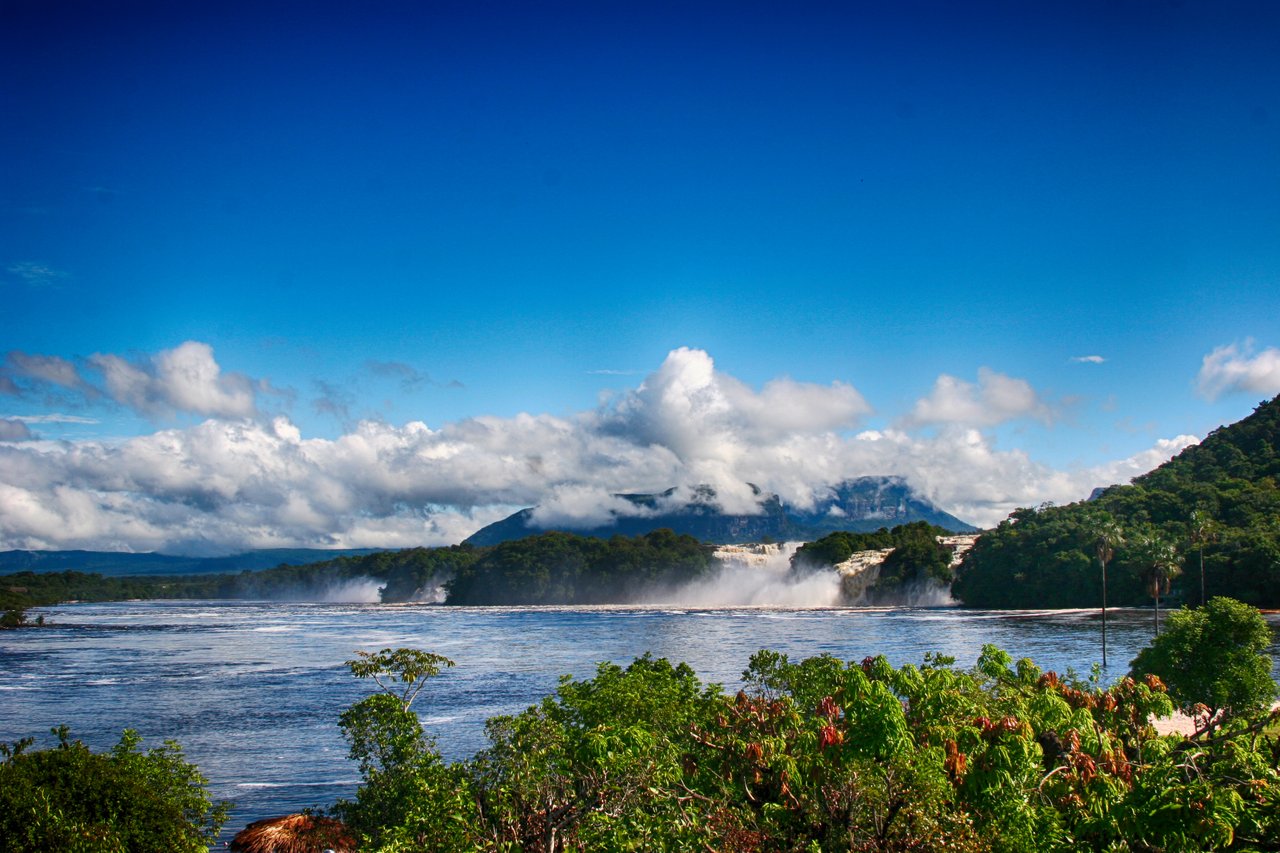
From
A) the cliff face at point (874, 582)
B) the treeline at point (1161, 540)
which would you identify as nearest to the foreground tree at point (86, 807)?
the treeline at point (1161, 540)

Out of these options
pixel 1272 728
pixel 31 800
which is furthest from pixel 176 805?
pixel 1272 728

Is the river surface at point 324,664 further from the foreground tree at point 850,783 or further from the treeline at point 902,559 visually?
the treeline at point 902,559

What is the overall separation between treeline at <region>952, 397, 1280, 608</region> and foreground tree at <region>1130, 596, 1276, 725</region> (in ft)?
183

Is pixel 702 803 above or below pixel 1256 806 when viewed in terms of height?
below

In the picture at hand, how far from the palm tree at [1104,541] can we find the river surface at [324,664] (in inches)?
84.6

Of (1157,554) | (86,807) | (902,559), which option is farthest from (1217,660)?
(902,559)

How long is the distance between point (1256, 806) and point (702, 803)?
27.6 ft

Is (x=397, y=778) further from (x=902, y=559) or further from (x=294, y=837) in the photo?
(x=902, y=559)

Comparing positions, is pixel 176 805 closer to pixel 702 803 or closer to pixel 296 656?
pixel 702 803

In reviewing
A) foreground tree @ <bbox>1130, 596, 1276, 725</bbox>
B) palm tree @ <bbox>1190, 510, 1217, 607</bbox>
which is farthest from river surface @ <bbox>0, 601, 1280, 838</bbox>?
foreground tree @ <bbox>1130, 596, 1276, 725</bbox>

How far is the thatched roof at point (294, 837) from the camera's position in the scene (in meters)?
24.2

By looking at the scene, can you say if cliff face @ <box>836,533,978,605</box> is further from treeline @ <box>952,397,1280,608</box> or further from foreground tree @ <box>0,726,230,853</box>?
foreground tree @ <box>0,726,230,853</box>

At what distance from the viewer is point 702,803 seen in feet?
58.3

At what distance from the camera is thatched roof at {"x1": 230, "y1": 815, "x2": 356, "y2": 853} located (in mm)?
24156
